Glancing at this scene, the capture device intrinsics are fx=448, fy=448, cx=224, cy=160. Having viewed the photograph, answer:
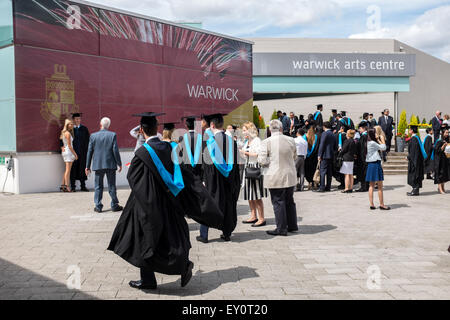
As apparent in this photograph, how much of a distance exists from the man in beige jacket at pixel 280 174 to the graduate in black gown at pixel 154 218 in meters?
2.60

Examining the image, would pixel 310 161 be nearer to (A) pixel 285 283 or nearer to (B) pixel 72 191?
(B) pixel 72 191

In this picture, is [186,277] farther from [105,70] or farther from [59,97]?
[105,70]

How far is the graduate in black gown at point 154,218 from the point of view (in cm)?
418

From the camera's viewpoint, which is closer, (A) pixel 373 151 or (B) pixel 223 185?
(B) pixel 223 185

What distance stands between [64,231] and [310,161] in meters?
8.13

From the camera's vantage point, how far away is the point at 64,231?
708cm

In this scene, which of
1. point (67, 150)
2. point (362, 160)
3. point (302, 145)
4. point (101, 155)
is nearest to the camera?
point (101, 155)

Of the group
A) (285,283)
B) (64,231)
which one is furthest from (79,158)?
(285,283)

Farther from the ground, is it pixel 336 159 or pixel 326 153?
pixel 326 153

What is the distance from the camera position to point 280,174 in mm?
6781

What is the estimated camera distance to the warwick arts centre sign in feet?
95.1

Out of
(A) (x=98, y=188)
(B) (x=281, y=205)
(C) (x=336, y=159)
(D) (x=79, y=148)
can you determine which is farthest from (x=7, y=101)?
(C) (x=336, y=159)

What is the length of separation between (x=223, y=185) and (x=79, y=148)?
20.7 feet

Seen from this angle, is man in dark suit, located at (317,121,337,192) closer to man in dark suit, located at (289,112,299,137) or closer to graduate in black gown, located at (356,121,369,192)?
graduate in black gown, located at (356,121,369,192)
